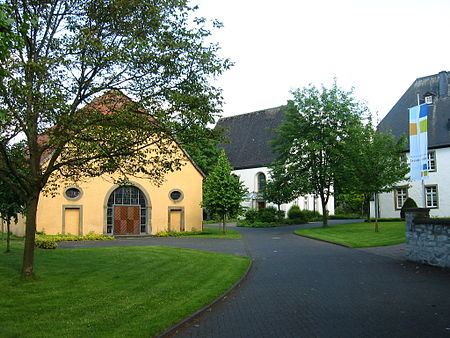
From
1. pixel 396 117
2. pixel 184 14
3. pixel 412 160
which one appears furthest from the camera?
pixel 396 117

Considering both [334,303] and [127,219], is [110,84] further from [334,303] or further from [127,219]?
[127,219]

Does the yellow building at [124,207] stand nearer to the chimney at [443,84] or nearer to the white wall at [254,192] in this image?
the white wall at [254,192]

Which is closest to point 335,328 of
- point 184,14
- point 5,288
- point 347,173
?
point 5,288

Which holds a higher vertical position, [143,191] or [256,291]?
[143,191]

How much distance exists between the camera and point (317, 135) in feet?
107

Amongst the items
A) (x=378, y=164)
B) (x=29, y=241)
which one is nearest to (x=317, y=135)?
(x=378, y=164)

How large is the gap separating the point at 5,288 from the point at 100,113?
14.9 feet

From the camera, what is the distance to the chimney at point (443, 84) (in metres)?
36.6

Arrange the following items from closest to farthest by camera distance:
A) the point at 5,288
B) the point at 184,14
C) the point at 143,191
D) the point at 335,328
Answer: the point at 335,328 < the point at 5,288 < the point at 184,14 < the point at 143,191

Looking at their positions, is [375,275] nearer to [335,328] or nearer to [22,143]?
[335,328]

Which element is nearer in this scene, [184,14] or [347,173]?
[184,14]

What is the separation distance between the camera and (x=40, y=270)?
12219 mm

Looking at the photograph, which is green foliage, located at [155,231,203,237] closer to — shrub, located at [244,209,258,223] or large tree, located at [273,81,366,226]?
large tree, located at [273,81,366,226]

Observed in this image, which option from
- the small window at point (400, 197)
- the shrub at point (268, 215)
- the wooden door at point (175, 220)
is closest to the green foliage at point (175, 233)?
the wooden door at point (175, 220)
